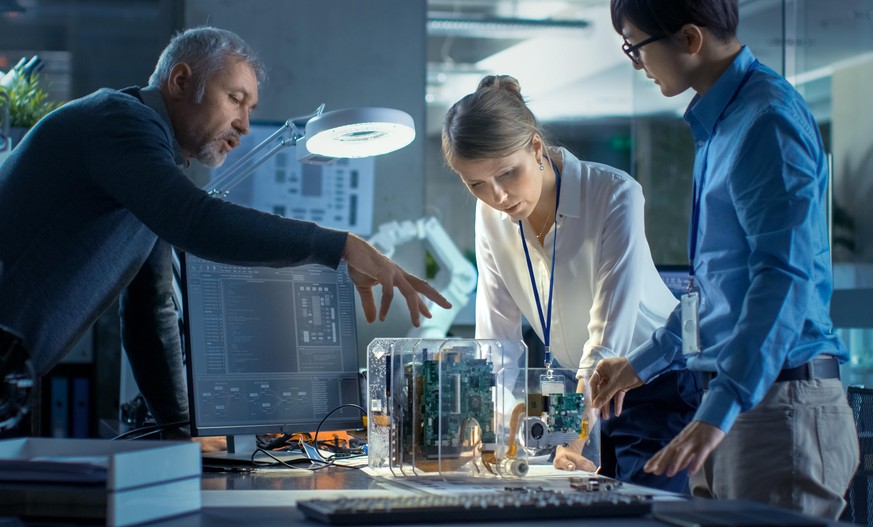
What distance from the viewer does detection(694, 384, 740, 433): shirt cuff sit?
1.22 metres

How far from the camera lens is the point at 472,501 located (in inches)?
47.5

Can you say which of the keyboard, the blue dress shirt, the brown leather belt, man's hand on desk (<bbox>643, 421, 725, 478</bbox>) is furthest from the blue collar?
the keyboard

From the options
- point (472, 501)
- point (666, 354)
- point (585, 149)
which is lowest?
point (472, 501)

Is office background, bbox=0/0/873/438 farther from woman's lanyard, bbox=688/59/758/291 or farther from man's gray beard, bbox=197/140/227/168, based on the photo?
woman's lanyard, bbox=688/59/758/291

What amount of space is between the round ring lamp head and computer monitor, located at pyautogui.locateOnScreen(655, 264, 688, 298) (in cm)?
96

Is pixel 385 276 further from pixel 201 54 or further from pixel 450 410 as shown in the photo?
pixel 201 54

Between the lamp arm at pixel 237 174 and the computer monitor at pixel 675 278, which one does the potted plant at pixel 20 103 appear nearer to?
the lamp arm at pixel 237 174

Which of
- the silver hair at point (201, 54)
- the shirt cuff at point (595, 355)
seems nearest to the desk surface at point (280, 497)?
the shirt cuff at point (595, 355)

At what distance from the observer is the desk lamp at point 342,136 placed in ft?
6.46

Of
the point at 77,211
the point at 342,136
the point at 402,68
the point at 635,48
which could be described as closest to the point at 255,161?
the point at 342,136

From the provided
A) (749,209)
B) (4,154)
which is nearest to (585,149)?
(4,154)

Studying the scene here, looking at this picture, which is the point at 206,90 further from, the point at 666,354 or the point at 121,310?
the point at 666,354

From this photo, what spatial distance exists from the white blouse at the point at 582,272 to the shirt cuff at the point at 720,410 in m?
0.61

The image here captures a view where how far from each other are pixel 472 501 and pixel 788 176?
60 cm
